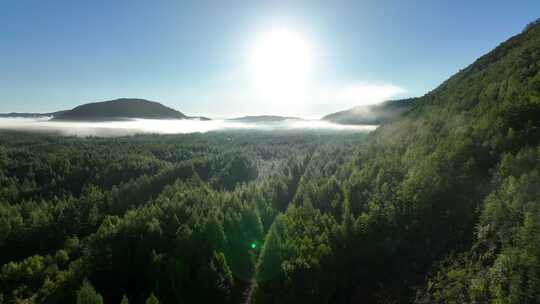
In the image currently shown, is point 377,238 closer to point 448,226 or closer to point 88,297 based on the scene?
point 448,226

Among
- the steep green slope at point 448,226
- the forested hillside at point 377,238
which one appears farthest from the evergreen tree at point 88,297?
the steep green slope at point 448,226

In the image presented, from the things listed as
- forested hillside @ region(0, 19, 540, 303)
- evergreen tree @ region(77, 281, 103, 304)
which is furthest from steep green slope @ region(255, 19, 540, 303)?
evergreen tree @ region(77, 281, 103, 304)

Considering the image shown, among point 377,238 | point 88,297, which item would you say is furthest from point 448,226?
point 88,297

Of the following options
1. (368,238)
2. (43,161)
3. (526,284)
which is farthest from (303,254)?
(43,161)

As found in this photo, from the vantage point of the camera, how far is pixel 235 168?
604ft

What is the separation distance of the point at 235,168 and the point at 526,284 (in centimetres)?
16404

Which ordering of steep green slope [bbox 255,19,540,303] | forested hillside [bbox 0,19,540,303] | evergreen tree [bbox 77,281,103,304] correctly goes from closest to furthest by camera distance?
steep green slope [bbox 255,19,540,303] < forested hillside [bbox 0,19,540,303] < evergreen tree [bbox 77,281,103,304]

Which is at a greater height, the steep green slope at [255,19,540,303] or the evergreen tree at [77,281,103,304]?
the steep green slope at [255,19,540,303]

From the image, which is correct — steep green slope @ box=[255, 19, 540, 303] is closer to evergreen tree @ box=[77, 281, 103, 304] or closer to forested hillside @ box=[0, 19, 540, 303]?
forested hillside @ box=[0, 19, 540, 303]

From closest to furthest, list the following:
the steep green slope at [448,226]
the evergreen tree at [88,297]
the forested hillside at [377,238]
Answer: the steep green slope at [448,226] → the forested hillside at [377,238] → the evergreen tree at [88,297]

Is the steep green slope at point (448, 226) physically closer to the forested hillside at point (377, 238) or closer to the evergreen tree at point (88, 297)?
the forested hillside at point (377, 238)

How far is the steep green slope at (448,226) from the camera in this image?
3155 centimetres

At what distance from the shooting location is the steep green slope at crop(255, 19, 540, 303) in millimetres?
31547

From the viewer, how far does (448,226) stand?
43906 millimetres
